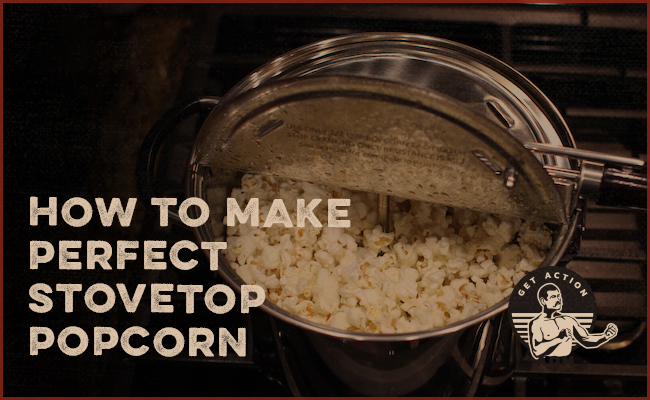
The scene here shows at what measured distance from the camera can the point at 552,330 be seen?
62cm

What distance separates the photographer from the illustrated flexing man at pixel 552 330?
59 centimetres

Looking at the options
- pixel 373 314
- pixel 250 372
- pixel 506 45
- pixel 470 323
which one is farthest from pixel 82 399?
pixel 506 45

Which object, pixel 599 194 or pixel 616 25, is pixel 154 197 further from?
pixel 616 25

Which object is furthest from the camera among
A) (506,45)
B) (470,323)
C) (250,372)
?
(506,45)

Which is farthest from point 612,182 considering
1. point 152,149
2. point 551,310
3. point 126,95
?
point 126,95

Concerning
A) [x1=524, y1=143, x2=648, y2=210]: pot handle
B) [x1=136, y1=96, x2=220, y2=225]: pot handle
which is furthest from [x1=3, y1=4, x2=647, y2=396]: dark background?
[x1=524, y1=143, x2=648, y2=210]: pot handle

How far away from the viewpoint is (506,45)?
863 mm

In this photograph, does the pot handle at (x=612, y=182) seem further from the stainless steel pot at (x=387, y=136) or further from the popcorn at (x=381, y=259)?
the popcorn at (x=381, y=259)

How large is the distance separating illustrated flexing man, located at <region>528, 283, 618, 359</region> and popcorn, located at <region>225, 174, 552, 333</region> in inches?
1.7

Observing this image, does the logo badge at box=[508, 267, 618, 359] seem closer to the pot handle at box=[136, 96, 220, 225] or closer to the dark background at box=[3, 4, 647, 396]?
the dark background at box=[3, 4, 647, 396]

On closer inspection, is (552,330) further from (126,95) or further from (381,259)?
(126,95)

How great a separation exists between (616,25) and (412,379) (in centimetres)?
69

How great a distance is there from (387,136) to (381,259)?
0.19 m

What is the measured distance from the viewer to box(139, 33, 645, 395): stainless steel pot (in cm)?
51
